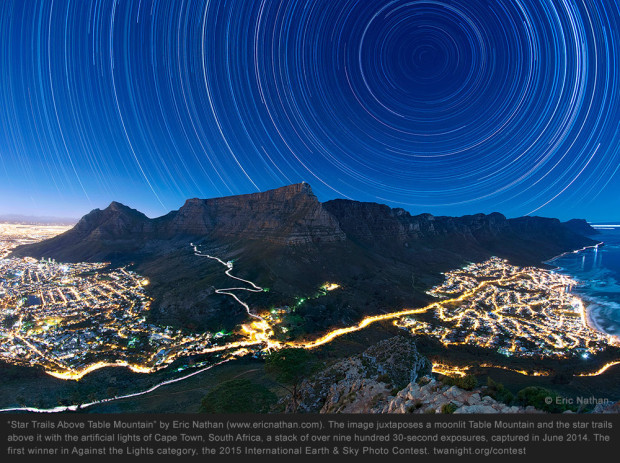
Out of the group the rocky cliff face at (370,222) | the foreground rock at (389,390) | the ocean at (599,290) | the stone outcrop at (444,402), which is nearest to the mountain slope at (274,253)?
the rocky cliff face at (370,222)

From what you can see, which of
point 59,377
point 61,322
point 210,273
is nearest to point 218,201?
point 210,273

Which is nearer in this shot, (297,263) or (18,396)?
(18,396)

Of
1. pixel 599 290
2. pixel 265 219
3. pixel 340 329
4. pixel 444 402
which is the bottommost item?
pixel 340 329

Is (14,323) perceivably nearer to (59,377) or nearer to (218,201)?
(59,377)

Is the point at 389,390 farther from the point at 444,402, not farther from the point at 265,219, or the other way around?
the point at 265,219

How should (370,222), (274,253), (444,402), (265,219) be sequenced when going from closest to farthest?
(444,402) → (274,253) → (265,219) → (370,222)

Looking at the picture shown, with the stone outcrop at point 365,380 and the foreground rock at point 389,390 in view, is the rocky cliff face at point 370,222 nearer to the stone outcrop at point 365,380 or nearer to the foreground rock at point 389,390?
the stone outcrop at point 365,380

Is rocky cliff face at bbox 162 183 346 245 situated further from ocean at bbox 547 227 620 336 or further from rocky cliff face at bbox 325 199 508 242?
ocean at bbox 547 227 620 336

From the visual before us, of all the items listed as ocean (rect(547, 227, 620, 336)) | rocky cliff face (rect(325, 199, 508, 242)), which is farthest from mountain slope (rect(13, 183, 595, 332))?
ocean (rect(547, 227, 620, 336))

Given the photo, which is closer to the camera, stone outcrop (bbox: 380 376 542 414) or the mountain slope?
stone outcrop (bbox: 380 376 542 414)

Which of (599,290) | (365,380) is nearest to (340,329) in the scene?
(365,380)

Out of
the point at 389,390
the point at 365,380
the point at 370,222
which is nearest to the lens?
the point at 389,390
